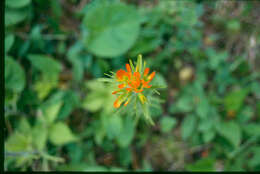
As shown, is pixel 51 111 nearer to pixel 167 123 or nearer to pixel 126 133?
pixel 126 133

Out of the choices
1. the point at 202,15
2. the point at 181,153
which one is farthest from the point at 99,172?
the point at 202,15

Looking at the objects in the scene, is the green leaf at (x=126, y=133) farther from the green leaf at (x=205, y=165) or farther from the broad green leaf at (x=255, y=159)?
the broad green leaf at (x=255, y=159)

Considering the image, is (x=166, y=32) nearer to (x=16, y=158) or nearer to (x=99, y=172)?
(x=99, y=172)

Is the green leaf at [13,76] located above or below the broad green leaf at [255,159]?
above

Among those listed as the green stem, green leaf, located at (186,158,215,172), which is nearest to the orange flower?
green leaf, located at (186,158,215,172)

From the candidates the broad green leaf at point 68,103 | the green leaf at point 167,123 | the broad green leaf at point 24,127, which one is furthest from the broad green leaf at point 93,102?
the green leaf at point 167,123
